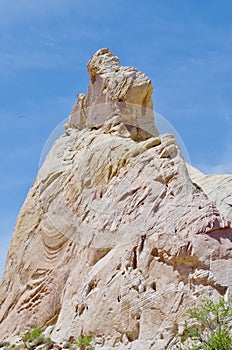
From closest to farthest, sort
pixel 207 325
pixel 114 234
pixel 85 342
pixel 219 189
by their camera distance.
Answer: pixel 207 325
pixel 85 342
pixel 114 234
pixel 219 189

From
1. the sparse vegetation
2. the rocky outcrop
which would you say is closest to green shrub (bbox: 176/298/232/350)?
the sparse vegetation

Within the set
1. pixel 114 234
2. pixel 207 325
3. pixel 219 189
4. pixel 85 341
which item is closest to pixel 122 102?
pixel 114 234

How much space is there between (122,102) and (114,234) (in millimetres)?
5878

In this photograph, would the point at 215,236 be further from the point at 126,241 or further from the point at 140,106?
the point at 140,106

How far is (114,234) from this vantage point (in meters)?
33.7

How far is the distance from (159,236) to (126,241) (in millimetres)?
1929

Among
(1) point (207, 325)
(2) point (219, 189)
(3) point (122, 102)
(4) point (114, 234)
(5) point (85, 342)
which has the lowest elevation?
(1) point (207, 325)

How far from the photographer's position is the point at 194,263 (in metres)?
30.2

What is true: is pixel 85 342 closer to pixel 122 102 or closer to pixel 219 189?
pixel 122 102

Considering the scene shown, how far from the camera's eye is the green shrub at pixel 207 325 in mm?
28047

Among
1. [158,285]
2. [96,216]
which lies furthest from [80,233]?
[158,285]

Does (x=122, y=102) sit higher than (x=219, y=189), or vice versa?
(x=219, y=189)

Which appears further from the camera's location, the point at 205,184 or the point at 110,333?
the point at 205,184

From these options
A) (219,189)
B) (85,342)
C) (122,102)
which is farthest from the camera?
(219,189)
